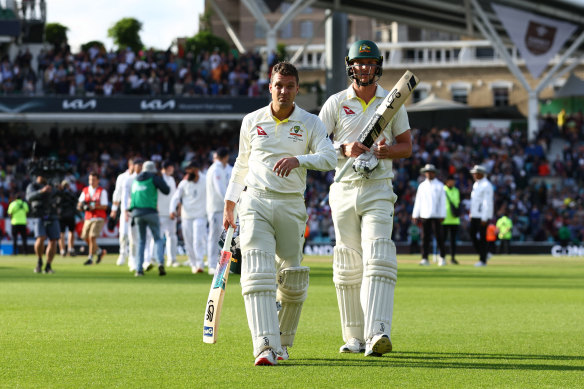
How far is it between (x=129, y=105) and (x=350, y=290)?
119ft

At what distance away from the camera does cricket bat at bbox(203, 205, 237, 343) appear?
8211 millimetres

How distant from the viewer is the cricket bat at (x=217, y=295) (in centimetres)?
821

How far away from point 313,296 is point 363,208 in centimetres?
686

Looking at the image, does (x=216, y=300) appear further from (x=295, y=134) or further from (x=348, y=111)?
(x=348, y=111)

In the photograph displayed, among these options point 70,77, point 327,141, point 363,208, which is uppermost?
point 70,77

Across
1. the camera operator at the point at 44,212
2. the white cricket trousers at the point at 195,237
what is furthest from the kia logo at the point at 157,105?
the camera operator at the point at 44,212

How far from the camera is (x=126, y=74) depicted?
45062mm

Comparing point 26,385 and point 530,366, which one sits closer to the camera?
point 26,385

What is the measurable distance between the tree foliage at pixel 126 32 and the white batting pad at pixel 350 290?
83.0 meters

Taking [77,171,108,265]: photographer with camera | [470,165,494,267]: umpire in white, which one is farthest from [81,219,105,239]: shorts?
[470,165,494,267]: umpire in white

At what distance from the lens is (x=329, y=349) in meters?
8.97

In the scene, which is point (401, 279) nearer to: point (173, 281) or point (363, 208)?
point (173, 281)

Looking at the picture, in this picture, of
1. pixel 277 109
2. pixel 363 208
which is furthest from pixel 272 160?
pixel 363 208

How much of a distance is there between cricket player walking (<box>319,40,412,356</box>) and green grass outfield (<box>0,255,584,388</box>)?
20.2 inches
